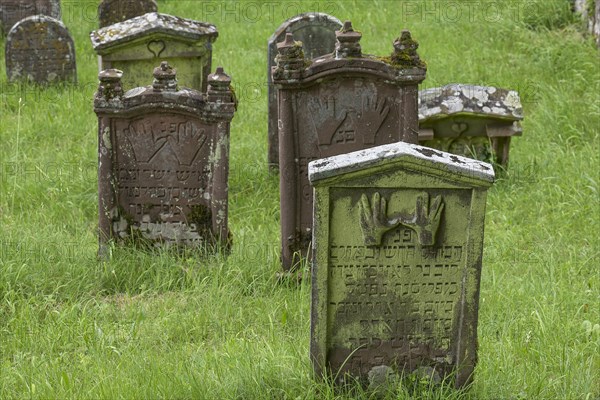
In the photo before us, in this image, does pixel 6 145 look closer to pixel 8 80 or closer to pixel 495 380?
pixel 8 80

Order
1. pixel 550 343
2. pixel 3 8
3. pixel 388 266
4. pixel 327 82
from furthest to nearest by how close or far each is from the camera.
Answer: pixel 3 8 < pixel 327 82 < pixel 550 343 < pixel 388 266

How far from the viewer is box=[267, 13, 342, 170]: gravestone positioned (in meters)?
9.23

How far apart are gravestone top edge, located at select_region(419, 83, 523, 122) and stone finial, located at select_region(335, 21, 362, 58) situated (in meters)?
2.15

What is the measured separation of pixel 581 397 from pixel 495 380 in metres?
0.42

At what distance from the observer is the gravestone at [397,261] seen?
185 inches

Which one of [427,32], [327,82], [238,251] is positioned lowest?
[238,251]

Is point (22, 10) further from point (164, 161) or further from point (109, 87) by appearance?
point (164, 161)

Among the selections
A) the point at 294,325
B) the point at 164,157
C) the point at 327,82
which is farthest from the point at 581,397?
the point at 164,157

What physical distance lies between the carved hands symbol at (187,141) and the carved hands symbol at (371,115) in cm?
107

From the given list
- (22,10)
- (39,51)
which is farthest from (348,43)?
(22,10)

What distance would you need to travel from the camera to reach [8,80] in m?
12.0

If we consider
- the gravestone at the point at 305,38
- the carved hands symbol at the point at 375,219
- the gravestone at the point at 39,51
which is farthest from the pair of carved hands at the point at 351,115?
the gravestone at the point at 39,51

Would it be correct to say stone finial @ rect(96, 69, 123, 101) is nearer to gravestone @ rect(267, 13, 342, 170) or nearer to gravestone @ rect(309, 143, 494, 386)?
gravestone @ rect(267, 13, 342, 170)

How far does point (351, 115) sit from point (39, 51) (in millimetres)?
6225
